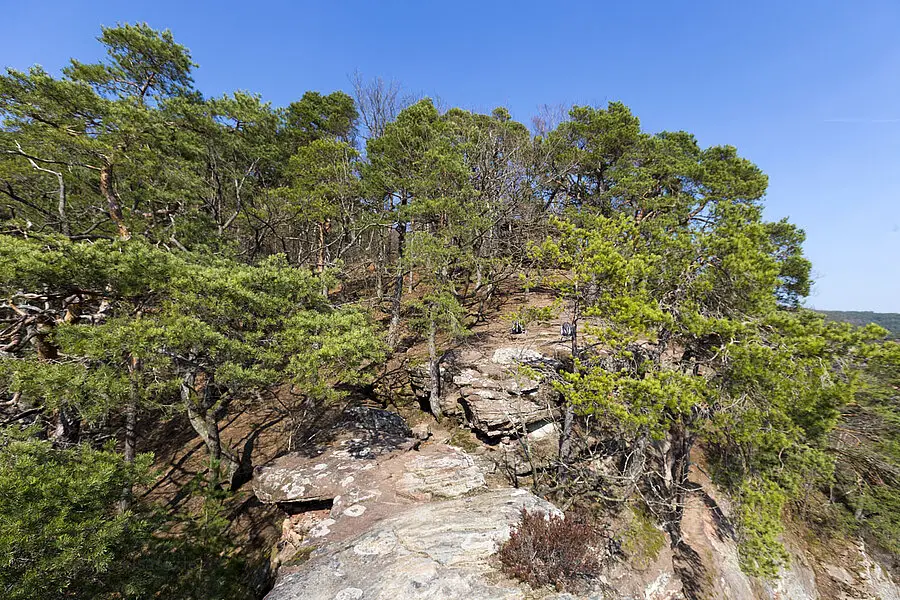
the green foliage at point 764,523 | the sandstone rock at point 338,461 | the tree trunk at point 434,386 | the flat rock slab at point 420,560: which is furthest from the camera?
the tree trunk at point 434,386

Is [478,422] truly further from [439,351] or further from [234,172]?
[234,172]

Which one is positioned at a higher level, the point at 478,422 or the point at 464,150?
the point at 464,150

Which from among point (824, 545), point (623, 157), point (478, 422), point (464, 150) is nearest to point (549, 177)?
point (623, 157)

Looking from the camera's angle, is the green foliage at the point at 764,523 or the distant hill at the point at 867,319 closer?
the green foliage at the point at 764,523

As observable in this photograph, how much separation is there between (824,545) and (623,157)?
23.0 meters

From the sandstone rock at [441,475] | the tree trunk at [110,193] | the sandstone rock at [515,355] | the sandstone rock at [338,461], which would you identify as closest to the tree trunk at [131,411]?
the sandstone rock at [338,461]

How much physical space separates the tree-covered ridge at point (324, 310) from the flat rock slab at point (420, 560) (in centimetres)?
308

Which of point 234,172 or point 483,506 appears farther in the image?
point 234,172

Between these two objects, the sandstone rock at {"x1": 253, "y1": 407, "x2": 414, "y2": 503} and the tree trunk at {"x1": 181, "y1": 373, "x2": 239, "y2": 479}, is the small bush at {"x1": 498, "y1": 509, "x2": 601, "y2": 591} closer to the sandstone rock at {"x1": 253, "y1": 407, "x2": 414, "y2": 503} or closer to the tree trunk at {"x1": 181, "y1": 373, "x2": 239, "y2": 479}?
the sandstone rock at {"x1": 253, "y1": 407, "x2": 414, "y2": 503}

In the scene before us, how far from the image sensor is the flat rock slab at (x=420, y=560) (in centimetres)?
541

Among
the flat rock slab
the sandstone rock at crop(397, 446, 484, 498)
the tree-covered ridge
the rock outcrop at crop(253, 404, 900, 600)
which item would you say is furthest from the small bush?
the sandstone rock at crop(397, 446, 484, 498)

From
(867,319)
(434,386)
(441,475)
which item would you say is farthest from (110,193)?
(867,319)

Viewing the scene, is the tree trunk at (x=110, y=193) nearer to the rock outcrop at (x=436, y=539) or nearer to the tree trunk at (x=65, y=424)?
the tree trunk at (x=65, y=424)

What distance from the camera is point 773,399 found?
700cm
